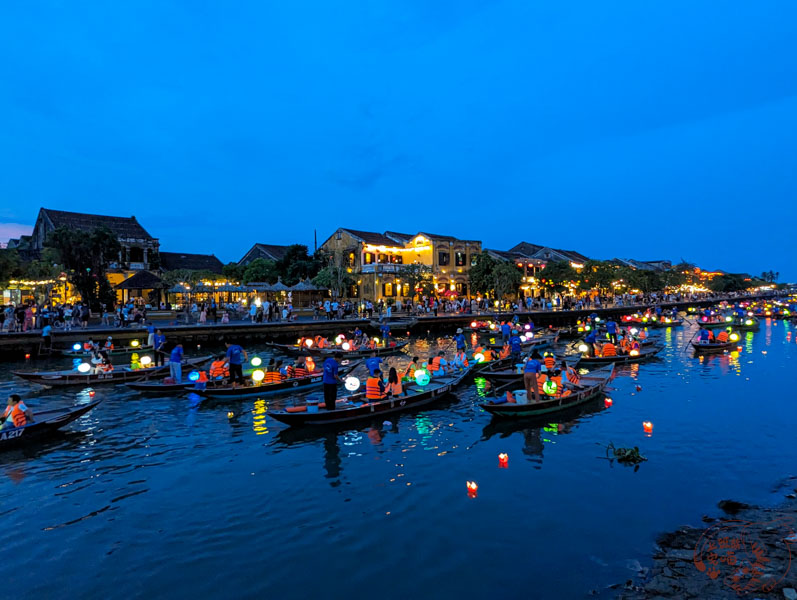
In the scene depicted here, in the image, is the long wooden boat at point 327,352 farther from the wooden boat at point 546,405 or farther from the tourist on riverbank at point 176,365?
the wooden boat at point 546,405

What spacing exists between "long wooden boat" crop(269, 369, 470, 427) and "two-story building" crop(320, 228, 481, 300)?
3796cm

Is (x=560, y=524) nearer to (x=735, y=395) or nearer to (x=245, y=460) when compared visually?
(x=245, y=460)

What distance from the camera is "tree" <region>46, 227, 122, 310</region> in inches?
1576

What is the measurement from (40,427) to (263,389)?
7.14 m

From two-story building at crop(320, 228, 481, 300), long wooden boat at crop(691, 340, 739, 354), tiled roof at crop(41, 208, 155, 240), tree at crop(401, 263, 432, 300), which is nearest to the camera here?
long wooden boat at crop(691, 340, 739, 354)

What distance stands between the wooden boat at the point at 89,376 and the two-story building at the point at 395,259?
3639 cm

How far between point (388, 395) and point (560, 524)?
821 centimetres

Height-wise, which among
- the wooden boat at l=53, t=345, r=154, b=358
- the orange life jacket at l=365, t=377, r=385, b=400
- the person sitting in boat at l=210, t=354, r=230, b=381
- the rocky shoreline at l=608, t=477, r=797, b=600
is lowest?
the rocky shoreline at l=608, t=477, r=797, b=600

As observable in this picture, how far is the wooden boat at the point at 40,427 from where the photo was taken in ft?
42.3

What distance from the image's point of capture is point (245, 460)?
12.8 m

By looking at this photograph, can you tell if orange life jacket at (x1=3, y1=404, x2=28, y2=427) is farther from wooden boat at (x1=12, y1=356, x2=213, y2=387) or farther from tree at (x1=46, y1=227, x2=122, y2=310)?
tree at (x1=46, y1=227, x2=122, y2=310)

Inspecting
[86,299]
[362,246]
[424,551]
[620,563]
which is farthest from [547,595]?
[362,246]

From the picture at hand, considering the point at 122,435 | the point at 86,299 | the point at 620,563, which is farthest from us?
the point at 86,299

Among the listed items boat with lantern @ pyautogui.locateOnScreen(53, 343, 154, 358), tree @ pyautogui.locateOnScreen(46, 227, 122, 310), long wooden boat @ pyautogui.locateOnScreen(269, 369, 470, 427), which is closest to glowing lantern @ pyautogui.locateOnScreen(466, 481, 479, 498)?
long wooden boat @ pyautogui.locateOnScreen(269, 369, 470, 427)
